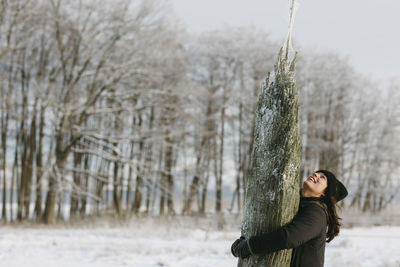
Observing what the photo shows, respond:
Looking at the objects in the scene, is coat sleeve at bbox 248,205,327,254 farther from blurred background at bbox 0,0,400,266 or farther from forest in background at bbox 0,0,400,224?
forest in background at bbox 0,0,400,224

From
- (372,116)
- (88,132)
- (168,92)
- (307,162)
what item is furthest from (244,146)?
(88,132)

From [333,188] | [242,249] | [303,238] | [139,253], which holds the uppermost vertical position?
[333,188]

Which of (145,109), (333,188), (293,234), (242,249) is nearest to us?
(293,234)

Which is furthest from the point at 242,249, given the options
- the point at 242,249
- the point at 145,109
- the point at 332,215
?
the point at 145,109

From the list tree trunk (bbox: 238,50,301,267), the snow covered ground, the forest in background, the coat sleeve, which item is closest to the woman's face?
tree trunk (bbox: 238,50,301,267)

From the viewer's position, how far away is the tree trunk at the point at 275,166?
8.15ft

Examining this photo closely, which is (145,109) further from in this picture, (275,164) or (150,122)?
(275,164)

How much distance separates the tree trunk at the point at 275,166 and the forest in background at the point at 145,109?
1289 cm

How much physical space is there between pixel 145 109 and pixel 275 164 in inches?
664

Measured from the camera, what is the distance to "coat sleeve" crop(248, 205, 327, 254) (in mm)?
2256

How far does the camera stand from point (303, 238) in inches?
90.5

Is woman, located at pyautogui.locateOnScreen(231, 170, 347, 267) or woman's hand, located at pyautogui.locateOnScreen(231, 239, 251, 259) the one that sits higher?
woman, located at pyautogui.locateOnScreen(231, 170, 347, 267)

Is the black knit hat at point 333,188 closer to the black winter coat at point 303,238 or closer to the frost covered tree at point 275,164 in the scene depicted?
the black winter coat at point 303,238

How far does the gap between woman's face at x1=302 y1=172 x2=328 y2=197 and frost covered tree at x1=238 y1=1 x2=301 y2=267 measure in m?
0.11
